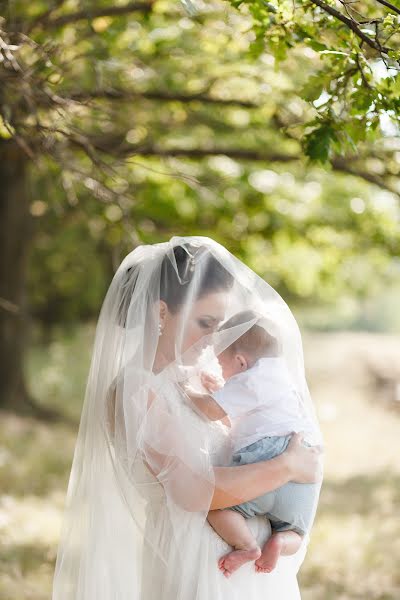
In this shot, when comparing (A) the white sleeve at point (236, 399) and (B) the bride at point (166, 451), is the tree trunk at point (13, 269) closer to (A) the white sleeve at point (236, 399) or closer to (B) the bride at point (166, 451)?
(B) the bride at point (166, 451)

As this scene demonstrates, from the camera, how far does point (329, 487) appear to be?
30.0ft

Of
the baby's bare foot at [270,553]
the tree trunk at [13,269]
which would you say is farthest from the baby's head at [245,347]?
the tree trunk at [13,269]

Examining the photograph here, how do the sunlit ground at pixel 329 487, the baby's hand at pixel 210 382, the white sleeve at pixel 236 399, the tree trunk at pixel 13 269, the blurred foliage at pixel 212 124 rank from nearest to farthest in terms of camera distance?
the white sleeve at pixel 236 399 < the baby's hand at pixel 210 382 < the blurred foliage at pixel 212 124 < the sunlit ground at pixel 329 487 < the tree trunk at pixel 13 269

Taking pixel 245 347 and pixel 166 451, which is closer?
pixel 166 451

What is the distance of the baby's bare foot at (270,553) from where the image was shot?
2.60 m

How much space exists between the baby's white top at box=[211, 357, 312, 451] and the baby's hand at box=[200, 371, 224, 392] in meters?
0.07

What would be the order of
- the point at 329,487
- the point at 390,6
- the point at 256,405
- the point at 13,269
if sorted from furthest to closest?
the point at 13,269 → the point at 329,487 → the point at 256,405 → the point at 390,6

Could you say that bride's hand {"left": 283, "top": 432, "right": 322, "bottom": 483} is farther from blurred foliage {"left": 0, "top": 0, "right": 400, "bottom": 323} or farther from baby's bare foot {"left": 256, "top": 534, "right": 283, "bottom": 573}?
blurred foliage {"left": 0, "top": 0, "right": 400, "bottom": 323}

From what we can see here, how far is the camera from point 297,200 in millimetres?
11672

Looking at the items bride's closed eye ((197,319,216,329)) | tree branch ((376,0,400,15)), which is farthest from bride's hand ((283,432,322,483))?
tree branch ((376,0,400,15))

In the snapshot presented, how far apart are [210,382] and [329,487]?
6.90 meters

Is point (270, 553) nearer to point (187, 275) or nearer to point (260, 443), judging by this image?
point (260, 443)

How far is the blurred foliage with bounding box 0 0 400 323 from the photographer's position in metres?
3.30

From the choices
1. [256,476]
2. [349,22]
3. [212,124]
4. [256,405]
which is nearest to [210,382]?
[256,405]
